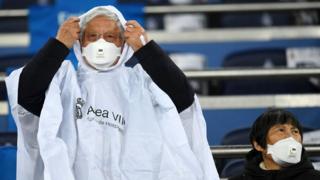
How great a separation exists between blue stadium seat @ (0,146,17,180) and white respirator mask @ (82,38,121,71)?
559 mm

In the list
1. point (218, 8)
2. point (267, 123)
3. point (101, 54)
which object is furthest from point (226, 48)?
point (101, 54)

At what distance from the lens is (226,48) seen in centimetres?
441

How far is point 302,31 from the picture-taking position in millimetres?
4621

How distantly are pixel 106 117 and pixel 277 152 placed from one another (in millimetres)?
567

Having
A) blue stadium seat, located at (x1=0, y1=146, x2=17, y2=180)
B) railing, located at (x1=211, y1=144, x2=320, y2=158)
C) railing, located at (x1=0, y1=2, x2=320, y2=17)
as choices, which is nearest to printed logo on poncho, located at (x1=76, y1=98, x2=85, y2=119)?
blue stadium seat, located at (x1=0, y1=146, x2=17, y2=180)

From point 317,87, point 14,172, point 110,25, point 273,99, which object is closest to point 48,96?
point 110,25

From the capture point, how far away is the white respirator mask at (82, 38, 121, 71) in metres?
2.42

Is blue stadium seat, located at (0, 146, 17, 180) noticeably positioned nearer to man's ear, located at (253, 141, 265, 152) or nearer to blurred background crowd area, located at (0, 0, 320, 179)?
blurred background crowd area, located at (0, 0, 320, 179)

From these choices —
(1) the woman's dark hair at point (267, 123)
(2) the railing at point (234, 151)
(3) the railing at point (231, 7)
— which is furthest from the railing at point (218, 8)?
(1) the woman's dark hair at point (267, 123)

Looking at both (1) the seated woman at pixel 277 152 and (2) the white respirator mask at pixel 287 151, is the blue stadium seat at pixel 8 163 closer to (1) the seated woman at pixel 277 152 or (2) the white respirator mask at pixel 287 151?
(1) the seated woman at pixel 277 152

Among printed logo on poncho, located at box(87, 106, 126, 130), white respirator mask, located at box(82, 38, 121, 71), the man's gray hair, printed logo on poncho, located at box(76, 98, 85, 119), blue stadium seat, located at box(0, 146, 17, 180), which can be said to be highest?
the man's gray hair

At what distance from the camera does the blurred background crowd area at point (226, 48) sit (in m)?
3.49

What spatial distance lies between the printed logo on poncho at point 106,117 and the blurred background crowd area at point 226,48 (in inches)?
30.8

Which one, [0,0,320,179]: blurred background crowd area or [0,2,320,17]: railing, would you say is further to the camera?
[0,2,320,17]: railing
